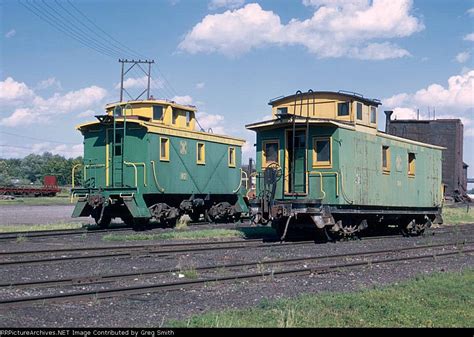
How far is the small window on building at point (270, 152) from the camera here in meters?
17.6

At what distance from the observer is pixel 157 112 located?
2333 centimetres

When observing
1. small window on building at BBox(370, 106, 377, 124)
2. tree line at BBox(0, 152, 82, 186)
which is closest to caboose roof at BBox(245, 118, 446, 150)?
small window on building at BBox(370, 106, 377, 124)

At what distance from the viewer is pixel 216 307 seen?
312 inches

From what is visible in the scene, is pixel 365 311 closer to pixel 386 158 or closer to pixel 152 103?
pixel 386 158

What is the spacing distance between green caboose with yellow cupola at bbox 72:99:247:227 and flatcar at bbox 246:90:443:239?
4.79 metres

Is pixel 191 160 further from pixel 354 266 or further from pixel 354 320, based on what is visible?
pixel 354 320

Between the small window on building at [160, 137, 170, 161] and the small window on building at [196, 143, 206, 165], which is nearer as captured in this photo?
the small window on building at [160, 137, 170, 161]

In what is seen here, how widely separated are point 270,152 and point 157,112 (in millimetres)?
7152

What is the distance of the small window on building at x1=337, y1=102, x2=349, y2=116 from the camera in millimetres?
18239

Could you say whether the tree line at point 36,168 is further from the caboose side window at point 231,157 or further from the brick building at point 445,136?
the caboose side window at point 231,157

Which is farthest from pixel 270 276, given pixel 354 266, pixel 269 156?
pixel 269 156

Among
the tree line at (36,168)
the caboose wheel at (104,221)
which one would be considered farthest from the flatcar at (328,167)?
the tree line at (36,168)

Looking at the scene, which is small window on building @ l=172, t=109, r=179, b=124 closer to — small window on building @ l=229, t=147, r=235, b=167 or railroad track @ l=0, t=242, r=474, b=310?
small window on building @ l=229, t=147, r=235, b=167

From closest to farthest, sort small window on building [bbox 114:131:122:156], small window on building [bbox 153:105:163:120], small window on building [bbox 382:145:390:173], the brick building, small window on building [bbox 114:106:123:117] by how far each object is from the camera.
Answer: small window on building [bbox 382:145:390:173], small window on building [bbox 114:106:123:117], small window on building [bbox 114:131:122:156], small window on building [bbox 153:105:163:120], the brick building
